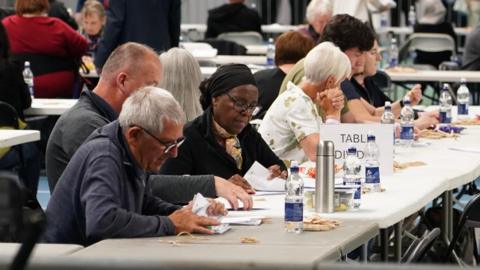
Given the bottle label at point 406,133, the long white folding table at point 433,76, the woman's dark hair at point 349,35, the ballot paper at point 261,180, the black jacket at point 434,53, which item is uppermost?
the woman's dark hair at point 349,35

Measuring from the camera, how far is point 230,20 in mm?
15125

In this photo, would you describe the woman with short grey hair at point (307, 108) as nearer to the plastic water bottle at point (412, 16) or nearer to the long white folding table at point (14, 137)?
the long white folding table at point (14, 137)

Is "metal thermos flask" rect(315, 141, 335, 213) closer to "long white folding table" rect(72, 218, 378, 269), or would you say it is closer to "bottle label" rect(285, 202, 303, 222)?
"long white folding table" rect(72, 218, 378, 269)

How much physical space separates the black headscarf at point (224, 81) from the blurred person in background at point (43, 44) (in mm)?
5226

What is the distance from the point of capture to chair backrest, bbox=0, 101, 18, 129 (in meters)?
7.54

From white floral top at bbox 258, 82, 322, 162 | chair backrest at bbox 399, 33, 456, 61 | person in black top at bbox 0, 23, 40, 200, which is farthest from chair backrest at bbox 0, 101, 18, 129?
chair backrest at bbox 399, 33, 456, 61

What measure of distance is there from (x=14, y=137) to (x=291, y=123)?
1.77 m

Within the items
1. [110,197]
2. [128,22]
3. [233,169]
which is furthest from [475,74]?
[110,197]

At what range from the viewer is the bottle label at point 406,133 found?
255 inches

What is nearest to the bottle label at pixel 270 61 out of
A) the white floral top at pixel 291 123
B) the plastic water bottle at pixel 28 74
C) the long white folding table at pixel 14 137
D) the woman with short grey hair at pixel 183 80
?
the plastic water bottle at pixel 28 74

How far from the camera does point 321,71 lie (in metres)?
6.07

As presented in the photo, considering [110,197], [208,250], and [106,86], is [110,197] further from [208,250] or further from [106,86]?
[106,86]

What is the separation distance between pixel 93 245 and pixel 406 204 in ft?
4.51

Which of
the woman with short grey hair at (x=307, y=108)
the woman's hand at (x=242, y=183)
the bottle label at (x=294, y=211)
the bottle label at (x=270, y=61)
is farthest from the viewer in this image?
the bottle label at (x=270, y=61)
